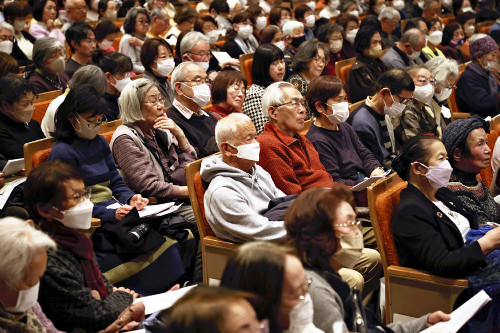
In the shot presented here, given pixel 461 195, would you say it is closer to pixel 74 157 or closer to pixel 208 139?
pixel 208 139

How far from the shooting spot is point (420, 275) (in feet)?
9.62

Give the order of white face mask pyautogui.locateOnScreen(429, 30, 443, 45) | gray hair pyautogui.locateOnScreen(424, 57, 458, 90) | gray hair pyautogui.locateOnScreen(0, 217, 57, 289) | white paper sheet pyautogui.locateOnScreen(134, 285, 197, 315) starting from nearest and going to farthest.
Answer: gray hair pyautogui.locateOnScreen(0, 217, 57, 289) < white paper sheet pyautogui.locateOnScreen(134, 285, 197, 315) < gray hair pyautogui.locateOnScreen(424, 57, 458, 90) < white face mask pyautogui.locateOnScreen(429, 30, 443, 45)

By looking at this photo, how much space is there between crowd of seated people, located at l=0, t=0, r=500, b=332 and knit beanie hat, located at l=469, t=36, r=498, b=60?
2cm

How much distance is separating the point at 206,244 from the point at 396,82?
6.88ft

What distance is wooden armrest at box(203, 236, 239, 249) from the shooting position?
3.18 m

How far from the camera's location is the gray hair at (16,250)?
212cm

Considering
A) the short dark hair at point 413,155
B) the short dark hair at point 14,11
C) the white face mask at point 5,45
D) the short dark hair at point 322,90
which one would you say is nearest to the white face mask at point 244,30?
the short dark hair at point 14,11

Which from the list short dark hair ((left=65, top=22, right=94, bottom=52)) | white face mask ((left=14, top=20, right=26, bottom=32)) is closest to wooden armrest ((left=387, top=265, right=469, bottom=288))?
short dark hair ((left=65, top=22, right=94, bottom=52))

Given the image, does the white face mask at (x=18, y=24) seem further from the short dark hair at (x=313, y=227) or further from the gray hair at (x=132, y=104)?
the short dark hair at (x=313, y=227)

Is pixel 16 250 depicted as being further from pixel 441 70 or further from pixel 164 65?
pixel 441 70

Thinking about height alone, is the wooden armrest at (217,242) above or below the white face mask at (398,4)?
above

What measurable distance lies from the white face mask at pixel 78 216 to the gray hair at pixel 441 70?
3.66 metres

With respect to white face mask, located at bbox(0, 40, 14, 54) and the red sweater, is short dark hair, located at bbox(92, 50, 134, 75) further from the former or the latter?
the red sweater

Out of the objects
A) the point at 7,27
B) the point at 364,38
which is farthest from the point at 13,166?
the point at 364,38
